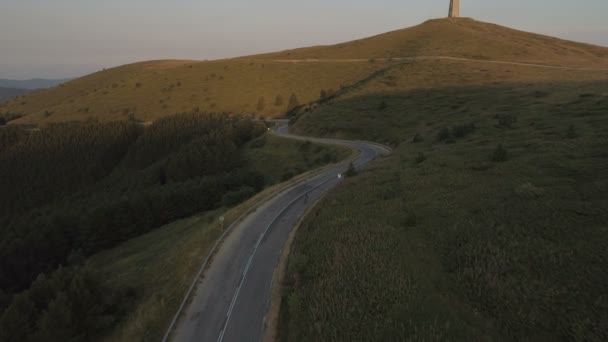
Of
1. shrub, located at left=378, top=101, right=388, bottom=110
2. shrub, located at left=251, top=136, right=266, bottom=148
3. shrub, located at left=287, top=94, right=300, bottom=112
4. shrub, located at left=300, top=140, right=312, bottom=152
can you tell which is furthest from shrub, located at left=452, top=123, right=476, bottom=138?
shrub, located at left=287, top=94, right=300, bottom=112

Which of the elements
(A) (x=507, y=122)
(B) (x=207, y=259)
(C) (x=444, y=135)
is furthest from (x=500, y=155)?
(B) (x=207, y=259)

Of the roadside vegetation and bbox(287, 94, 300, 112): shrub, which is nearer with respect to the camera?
the roadside vegetation

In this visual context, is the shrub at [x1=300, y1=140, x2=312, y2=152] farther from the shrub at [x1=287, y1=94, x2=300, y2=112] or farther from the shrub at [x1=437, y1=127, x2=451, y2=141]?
the shrub at [x1=287, y1=94, x2=300, y2=112]

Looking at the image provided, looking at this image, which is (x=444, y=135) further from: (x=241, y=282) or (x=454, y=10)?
(x=454, y=10)

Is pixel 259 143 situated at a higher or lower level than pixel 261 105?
lower

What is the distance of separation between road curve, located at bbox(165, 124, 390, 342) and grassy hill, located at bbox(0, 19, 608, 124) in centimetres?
7987

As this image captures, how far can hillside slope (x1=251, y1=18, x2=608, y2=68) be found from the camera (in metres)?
103

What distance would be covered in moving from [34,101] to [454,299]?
192345mm

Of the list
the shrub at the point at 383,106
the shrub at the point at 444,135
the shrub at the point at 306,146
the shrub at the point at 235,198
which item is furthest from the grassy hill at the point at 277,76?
the shrub at the point at 444,135

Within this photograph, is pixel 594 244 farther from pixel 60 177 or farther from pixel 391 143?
pixel 60 177

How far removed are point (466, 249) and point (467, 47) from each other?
124m

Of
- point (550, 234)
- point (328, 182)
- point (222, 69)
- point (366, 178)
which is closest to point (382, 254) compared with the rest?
point (550, 234)

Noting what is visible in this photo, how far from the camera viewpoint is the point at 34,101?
5694 inches

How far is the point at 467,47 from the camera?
113750mm
